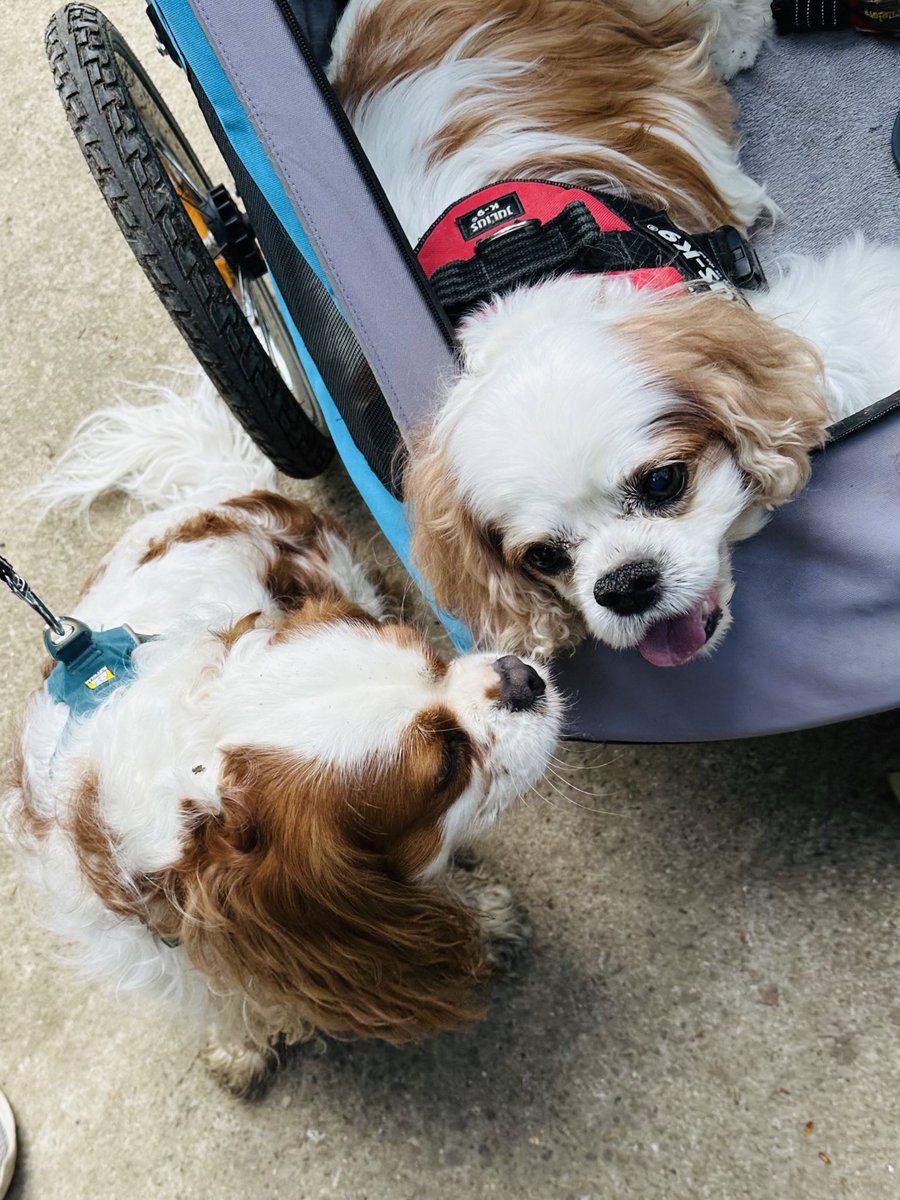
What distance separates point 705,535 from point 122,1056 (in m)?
1.44

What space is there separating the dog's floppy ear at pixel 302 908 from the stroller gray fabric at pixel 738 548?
1.24 ft

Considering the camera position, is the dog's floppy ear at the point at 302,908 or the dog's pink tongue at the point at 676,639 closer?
the dog's floppy ear at the point at 302,908

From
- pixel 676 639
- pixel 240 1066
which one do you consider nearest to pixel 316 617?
pixel 676 639

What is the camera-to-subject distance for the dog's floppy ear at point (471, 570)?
1.33 m

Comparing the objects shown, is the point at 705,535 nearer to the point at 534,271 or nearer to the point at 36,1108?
the point at 534,271

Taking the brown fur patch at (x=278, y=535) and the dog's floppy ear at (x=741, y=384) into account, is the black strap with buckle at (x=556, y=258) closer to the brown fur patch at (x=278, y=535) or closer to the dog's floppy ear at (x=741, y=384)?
the dog's floppy ear at (x=741, y=384)

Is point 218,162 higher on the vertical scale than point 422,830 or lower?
higher

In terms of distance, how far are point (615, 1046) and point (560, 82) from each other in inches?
68.2

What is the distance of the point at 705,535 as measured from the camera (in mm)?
1216

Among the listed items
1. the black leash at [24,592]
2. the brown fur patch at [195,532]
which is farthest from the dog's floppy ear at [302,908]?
the brown fur patch at [195,532]

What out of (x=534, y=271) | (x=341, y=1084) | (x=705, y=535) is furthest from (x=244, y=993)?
(x=534, y=271)

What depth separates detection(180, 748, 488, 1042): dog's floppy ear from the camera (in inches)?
44.3

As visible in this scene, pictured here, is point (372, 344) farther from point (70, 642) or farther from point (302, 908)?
point (302, 908)

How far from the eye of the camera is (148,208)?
156 centimetres
